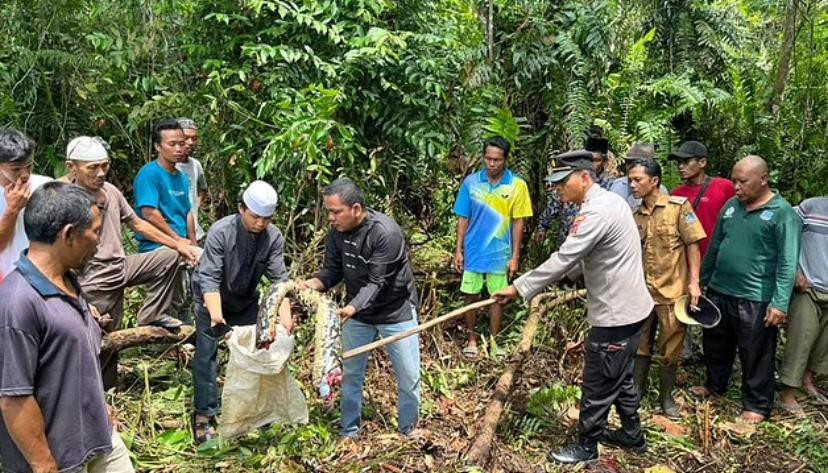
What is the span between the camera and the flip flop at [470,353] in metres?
5.83

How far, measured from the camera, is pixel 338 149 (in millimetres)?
5754

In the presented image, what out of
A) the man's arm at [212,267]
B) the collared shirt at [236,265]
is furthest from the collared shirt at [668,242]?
the man's arm at [212,267]

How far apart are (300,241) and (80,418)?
160 inches

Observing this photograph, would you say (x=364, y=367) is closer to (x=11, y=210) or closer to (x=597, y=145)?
(x=11, y=210)

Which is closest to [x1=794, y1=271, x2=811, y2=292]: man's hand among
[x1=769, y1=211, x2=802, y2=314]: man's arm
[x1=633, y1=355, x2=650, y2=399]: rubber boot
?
[x1=769, y1=211, x2=802, y2=314]: man's arm

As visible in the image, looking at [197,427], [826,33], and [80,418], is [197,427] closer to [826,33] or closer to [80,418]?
[80,418]

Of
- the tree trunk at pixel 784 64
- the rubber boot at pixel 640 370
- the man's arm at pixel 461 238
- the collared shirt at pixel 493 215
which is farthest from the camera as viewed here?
the tree trunk at pixel 784 64

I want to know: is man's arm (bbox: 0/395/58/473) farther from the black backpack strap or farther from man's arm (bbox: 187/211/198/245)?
the black backpack strap

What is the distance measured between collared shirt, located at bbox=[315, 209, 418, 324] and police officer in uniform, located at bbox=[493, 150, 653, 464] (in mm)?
673

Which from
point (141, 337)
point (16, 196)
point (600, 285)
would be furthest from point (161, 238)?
point (600, 285)

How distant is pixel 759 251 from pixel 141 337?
4.53 meters

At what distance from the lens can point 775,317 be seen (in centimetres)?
475

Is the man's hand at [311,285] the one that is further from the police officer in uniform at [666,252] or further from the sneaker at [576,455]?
the police officer in uniform at [666,252]

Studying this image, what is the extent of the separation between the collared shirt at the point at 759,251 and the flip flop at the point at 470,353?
2058 millimetres
